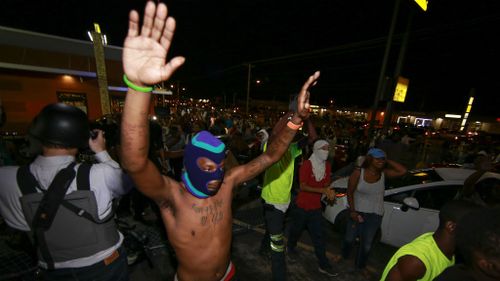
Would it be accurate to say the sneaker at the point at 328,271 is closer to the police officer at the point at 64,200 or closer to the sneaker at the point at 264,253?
the sneaker at the point at 264,253

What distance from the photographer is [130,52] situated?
1.34 meters

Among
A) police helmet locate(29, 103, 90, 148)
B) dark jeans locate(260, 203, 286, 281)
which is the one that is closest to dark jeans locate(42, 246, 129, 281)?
police helmet locate(29, 103, 90, 148)

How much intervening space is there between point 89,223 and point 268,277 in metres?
2.98

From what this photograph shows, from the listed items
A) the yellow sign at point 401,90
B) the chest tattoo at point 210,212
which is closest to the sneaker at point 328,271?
the chest tattoo at point 210,212

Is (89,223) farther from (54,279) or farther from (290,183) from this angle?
(290,183)

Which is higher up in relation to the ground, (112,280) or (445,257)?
(445,257)

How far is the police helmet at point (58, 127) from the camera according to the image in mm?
1898

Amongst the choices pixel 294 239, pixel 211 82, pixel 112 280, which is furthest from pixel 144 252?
pixel 211 82

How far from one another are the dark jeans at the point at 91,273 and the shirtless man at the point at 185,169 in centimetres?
57

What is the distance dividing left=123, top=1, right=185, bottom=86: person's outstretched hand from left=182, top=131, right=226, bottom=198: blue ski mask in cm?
68

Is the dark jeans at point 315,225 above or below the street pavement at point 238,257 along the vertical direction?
above

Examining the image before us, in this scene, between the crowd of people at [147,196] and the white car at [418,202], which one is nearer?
the crowd of people at [147,196]

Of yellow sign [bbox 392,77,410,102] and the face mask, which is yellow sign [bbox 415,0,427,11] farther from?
the face mask

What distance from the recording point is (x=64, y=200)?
1.82m
